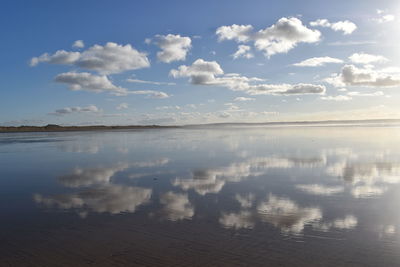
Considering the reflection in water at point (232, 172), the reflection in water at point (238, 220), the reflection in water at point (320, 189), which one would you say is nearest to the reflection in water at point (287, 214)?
the reflection in water at point (238, 220)

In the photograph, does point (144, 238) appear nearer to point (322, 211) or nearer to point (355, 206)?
point (322, 211)

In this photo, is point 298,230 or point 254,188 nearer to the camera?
point 298,230

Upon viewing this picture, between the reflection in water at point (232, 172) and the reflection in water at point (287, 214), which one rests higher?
the reflection in water at point (232, 172)

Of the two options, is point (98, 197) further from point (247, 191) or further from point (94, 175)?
point (247, 191)

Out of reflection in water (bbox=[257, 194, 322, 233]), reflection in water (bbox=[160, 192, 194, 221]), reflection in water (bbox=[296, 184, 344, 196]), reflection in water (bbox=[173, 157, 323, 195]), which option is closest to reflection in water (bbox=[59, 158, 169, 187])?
reflection in water (bbox=[173, 157, 323, 195])

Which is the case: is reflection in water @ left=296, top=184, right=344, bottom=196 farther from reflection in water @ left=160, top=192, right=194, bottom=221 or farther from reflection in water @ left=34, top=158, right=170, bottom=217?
reflection in water @ left=34, top=158, right=170, bottom=217

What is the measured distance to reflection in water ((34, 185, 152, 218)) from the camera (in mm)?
10133

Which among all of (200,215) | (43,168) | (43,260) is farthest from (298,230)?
(43,168)

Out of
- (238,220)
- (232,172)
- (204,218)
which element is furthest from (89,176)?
(238,220)

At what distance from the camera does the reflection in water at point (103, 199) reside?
10133 millimetres

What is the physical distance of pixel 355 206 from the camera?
9.88 metres

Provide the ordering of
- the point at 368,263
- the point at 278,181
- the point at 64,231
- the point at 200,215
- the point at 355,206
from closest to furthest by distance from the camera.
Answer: the point at 368,263 < the point at 64,231 < the point at 200,215 < the point at 355,206 < the point at 278,181

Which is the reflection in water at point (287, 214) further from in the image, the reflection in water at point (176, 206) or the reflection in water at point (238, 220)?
the reflection in water at point (176, 206)

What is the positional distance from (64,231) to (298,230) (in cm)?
575
